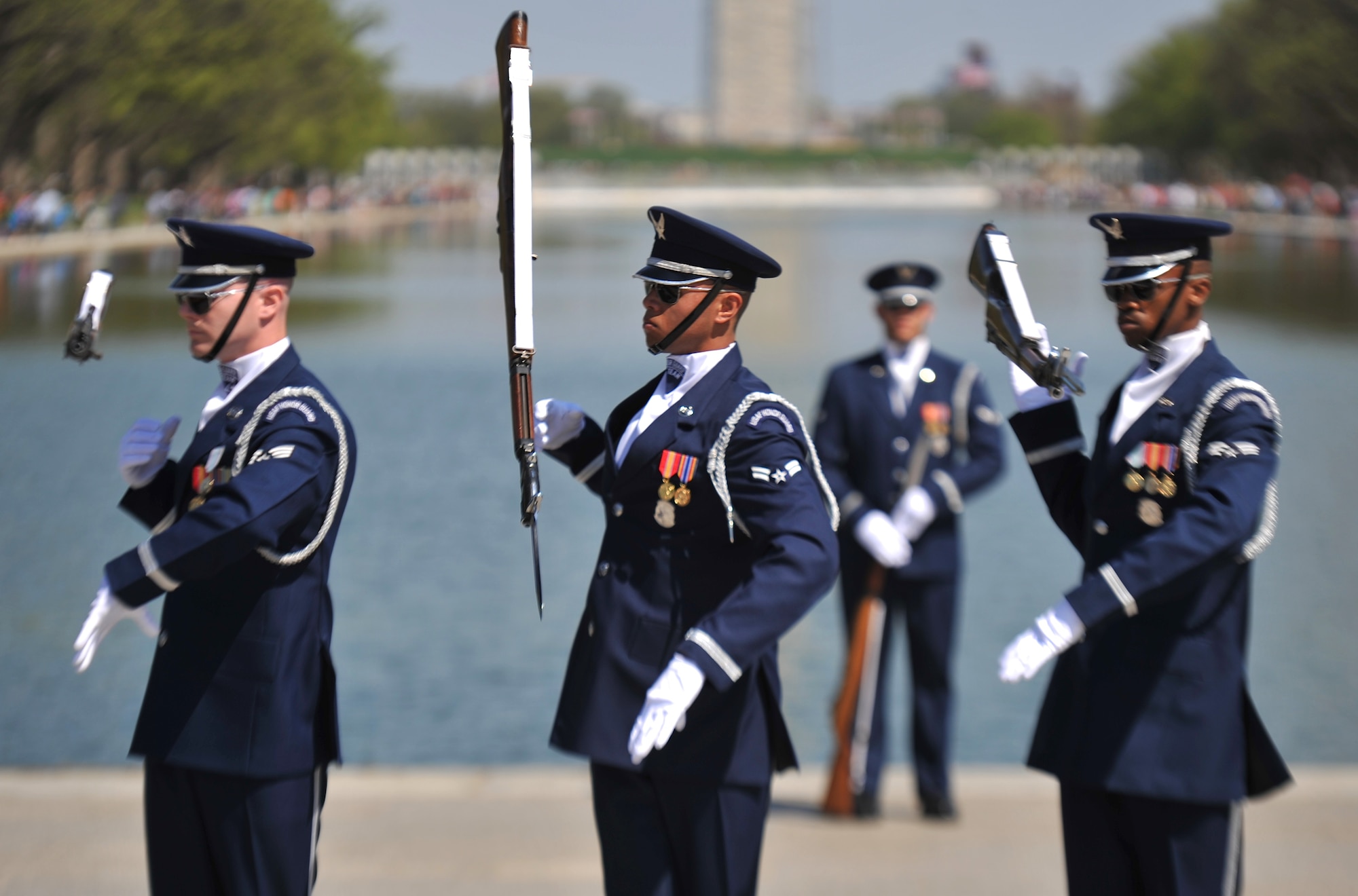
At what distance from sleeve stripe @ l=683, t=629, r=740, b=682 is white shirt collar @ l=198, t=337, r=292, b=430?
1.12m

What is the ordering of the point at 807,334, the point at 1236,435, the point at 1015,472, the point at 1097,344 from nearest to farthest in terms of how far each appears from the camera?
the point at 1236,435 → the point at 1015,472 → the point at 1097,344 → the point at 807,334

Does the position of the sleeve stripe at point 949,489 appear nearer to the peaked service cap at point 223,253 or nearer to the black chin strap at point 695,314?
the black chin strap at point 695,314

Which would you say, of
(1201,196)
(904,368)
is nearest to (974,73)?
(1201,196)

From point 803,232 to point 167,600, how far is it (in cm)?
5421

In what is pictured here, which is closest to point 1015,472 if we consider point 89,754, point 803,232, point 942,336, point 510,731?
point 510,731

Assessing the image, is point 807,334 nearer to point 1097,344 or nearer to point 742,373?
point 1097,344

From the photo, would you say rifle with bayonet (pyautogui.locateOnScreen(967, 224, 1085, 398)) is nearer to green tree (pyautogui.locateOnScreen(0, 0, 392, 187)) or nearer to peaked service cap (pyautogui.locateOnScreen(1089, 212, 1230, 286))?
peaked service cap (pyautogui.locateOnScreen(1089, 212, 1230, 286))

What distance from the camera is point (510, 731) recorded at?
27.9ft

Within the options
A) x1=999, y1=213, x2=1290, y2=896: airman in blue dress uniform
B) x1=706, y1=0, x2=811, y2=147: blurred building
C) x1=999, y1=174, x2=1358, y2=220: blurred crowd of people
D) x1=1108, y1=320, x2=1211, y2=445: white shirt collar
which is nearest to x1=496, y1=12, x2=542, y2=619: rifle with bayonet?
x1=999, y1=213, x2=1290, y2=896: airman in blue dress uniform

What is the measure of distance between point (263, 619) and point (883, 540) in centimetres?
310

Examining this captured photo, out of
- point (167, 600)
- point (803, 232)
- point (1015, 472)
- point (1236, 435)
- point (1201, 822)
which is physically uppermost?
point (1236, 435)

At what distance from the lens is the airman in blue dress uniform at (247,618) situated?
138 inches

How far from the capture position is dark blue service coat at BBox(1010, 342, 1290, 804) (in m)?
3.43

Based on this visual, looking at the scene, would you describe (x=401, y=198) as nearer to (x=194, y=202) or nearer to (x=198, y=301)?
(x=194, y=202)
